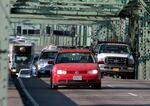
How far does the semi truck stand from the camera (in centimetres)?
6344

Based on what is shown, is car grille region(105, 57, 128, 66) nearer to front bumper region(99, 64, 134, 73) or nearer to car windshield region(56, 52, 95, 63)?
front bumper region(99, 64, 134, 73)

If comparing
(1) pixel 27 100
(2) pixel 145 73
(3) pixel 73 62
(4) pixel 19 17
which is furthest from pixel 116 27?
(1) pixel 27 100

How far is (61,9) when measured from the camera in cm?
4922

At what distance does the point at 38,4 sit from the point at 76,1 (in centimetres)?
324

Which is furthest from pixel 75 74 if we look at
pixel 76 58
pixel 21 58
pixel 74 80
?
pixel 21 58

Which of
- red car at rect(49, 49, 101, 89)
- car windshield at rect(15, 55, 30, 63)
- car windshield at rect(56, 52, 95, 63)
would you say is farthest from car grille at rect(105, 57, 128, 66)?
car windshield at rect(15, 55, 30, 63)

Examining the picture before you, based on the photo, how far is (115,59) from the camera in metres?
35.5

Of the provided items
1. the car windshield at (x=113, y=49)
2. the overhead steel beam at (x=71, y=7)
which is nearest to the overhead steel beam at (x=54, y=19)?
the overhead steel beam at (x=71, y=7)

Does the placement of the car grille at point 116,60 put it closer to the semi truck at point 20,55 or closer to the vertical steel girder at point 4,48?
the semi truck at point 20,55

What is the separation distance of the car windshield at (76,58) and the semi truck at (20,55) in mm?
38679

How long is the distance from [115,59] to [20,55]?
3103 cm

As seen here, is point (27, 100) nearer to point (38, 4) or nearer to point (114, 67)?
point (114, 67)

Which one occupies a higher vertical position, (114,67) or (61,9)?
(61,9)

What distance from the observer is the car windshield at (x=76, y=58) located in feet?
79.6
